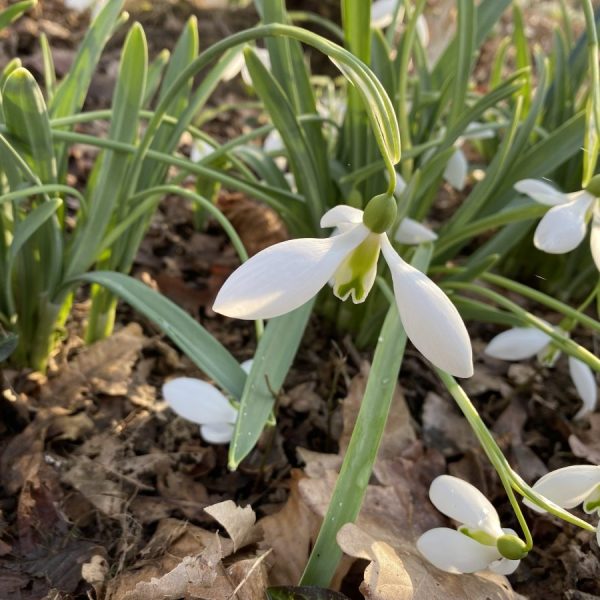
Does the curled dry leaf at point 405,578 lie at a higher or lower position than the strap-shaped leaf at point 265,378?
lower

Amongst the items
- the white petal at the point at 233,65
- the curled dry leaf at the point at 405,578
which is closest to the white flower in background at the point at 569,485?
the curled dry leaf at the point at 405,578

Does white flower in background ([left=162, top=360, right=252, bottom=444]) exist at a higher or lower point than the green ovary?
lower

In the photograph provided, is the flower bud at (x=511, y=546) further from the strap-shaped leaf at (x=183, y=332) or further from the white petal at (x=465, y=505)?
the strap-shaped leaf at (x=183, y=332)

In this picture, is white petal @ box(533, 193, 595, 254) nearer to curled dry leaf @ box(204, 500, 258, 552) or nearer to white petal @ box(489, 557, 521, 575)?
white petal @ box(489, 557, 521, 575)

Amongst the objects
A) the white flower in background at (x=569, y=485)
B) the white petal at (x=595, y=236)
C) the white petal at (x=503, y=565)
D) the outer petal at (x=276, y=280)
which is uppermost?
the outer petal at (x=276, y=280)

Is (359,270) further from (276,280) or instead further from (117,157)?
(117,157)

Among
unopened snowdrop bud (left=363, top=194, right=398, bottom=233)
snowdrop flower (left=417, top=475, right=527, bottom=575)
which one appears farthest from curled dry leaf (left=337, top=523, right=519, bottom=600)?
unopened snowdrop bud (left=363, top=194, right=398, bottom=233)
